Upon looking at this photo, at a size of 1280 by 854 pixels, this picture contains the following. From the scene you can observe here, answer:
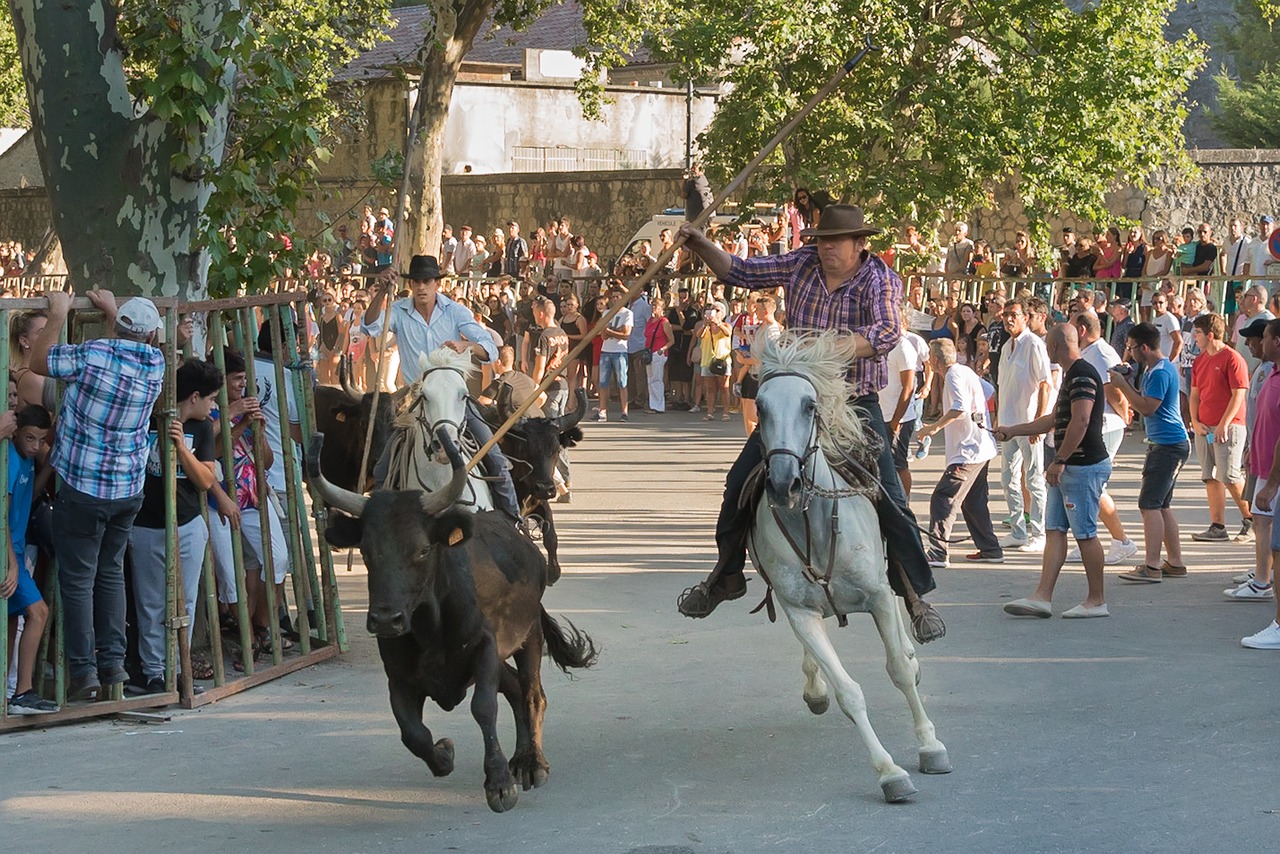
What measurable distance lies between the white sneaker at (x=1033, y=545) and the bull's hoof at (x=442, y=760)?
8.03m

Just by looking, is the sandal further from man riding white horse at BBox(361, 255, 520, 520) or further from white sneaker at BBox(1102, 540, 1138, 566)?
man riding white horse at BBox(361, 255, 520, 520)

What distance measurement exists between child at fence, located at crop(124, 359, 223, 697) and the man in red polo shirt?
8.36 meters

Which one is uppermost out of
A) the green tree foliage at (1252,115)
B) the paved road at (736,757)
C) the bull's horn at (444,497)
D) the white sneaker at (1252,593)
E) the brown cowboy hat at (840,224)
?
the green tree foliage at (1252,115)

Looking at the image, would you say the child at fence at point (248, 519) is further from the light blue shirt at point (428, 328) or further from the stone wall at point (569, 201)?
the stone wall at point (569, 201)

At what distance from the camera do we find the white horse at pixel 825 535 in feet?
24.5

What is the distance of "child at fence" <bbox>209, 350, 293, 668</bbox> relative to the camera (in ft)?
31.2

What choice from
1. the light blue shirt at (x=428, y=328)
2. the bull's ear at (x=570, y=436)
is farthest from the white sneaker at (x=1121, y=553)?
the light blue shirt at (x=428, y=328)

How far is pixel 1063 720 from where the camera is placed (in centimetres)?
854

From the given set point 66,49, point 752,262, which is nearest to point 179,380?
point 66,49

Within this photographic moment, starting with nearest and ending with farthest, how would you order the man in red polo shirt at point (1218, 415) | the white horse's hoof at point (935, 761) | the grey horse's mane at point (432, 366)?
1. the white horse's hoof at point (935, 761)
2. the grey horse's mane at point (432, 366)
3. the man in red polo shirt at point (1218, 415)

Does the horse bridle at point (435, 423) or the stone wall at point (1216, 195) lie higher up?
the stone wall at point (1216, 195)

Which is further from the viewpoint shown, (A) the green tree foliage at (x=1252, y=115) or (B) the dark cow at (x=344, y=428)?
(A) the green tree foliage at (x=1252, y=115)

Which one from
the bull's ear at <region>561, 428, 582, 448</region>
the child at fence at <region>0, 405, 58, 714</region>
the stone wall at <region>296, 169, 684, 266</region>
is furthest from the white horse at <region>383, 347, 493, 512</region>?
the stone wall at <region>296, 169, 684, 266</region>

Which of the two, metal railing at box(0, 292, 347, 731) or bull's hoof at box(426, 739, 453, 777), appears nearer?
bull's hoof at box(426, 739, 453, 777)
